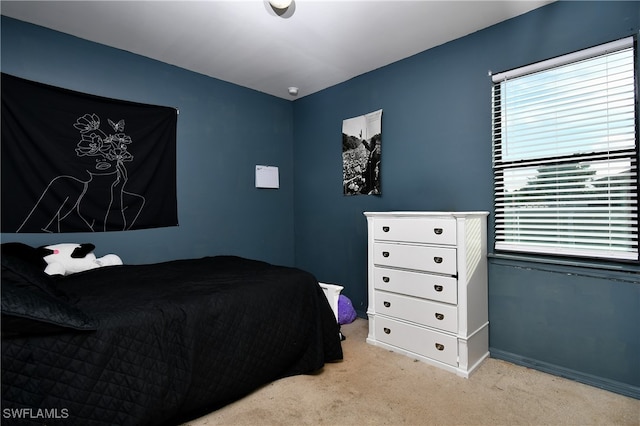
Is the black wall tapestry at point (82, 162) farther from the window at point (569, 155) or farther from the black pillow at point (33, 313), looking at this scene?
the window at point (569, 155)

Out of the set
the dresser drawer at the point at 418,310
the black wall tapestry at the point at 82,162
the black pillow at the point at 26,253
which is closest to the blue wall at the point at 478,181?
the dresser drawer at the point at 418,310

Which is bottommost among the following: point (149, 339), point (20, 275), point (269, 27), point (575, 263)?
point (149, 339)

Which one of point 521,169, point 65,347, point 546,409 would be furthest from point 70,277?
point 521,169

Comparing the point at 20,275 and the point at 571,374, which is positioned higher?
the point at 20,275

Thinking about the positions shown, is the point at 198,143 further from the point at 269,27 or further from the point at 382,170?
the point at 382,170

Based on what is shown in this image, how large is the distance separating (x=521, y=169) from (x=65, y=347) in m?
2.81

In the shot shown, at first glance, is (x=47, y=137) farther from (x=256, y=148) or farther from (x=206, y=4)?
(x=256, y=148)

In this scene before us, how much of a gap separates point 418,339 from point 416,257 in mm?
601

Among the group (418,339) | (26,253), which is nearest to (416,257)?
(418,339)

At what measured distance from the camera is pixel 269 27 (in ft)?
7.89

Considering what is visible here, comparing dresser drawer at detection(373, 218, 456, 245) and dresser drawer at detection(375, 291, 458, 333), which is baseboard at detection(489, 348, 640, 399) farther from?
dresser drawer at detection(373, 218, 456, 245)

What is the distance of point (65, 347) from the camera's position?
125 cm

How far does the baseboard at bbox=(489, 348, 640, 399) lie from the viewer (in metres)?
1.86

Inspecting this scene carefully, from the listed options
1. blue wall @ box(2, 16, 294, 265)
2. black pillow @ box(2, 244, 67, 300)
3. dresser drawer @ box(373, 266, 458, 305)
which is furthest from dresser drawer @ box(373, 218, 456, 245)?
black pillow @ box(2, 244, 67, 300)
